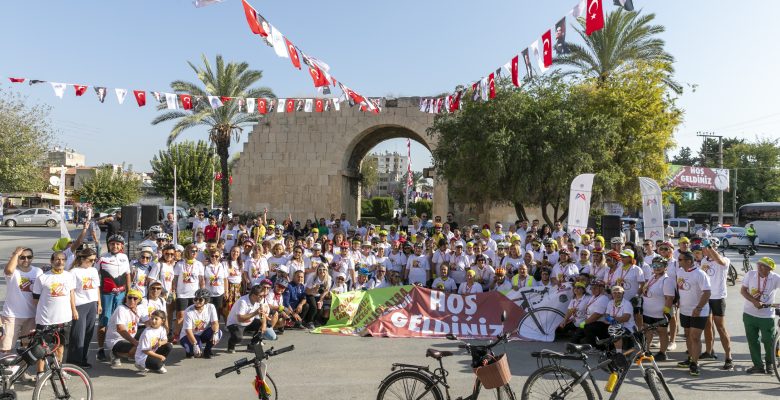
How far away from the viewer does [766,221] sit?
3234 cm

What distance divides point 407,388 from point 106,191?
1963 inches

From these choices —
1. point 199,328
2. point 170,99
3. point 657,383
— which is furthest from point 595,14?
point 170,99

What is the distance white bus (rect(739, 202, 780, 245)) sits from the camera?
104 feet

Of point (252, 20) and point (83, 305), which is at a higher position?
point (252, 20)

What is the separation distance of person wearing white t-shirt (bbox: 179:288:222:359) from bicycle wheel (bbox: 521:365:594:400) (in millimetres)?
4780

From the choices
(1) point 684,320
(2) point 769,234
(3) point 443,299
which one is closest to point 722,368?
(1) point 684,320

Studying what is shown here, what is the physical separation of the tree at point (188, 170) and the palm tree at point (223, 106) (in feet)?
60.3

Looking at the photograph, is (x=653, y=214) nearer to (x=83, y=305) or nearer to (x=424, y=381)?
(x=424, y=381)

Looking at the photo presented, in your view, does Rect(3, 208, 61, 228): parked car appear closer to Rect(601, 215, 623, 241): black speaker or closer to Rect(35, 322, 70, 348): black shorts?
Rect(35, 322, 70, 348): black shorts

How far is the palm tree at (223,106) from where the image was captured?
24906 millimetres

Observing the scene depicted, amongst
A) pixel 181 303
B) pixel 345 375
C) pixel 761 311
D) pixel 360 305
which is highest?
pixel 761 311

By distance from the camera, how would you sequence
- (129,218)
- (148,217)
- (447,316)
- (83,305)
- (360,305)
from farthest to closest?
(148,217), (129,218), (360,305), (447,316), (83,305)

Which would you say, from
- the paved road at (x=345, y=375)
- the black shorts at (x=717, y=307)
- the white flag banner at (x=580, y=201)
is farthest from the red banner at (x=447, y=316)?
the white flag banner at (x=580, y=201)

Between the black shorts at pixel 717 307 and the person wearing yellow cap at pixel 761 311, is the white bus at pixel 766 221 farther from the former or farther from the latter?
the person wearing yellow cap at pixel 761 311
